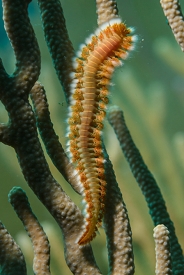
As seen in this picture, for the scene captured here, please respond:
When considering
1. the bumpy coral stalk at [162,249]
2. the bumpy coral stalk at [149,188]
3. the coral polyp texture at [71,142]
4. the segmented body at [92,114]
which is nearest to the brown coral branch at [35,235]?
the coral polyp texture at [71,142]

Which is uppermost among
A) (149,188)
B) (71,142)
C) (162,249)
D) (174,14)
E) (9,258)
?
(174,14)

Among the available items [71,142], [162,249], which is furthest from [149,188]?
[71,142]

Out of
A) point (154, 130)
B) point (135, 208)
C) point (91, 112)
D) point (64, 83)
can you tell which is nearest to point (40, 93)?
point (64, 83)

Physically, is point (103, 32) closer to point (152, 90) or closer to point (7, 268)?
point (7, 268)

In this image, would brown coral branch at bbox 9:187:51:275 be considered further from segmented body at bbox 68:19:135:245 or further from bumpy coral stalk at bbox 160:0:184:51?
bumpy coral stalk at bbox 160:0:184:51

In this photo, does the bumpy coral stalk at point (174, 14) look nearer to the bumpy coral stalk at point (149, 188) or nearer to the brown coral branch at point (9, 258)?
the bumpy coral stalk at point (149, 188)

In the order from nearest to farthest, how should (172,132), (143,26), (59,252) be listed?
(59,252), (172,132), (143,26)

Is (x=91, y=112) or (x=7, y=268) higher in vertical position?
(x=91, y=112)

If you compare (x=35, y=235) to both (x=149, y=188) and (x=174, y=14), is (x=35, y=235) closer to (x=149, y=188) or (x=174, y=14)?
(x=149, y=188)
